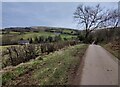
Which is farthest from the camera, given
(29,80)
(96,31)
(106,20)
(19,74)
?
(96,31)

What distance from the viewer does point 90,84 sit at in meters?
10.0

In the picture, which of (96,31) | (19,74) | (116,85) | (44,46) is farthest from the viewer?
(96,31)

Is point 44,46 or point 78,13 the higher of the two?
point 78,13

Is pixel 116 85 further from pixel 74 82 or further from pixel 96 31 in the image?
pixel 96 31

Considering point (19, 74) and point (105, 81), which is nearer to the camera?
point (105, 81)

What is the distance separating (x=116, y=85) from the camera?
9.89 m

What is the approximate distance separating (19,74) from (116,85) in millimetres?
5767

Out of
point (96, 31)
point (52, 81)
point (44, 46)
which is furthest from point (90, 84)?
point (96, 31)

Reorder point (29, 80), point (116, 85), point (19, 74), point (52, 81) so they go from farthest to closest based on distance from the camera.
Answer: point (19, 74) → point (29, 80) → point (52, 81) → point (116, 85)

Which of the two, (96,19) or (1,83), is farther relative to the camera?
(96,19)

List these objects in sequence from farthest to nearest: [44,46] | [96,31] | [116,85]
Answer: [96,31] → [44,46] → [116,85]

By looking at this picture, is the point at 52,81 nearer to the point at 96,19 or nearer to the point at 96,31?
the point at 96,19

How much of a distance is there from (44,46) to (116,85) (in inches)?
811

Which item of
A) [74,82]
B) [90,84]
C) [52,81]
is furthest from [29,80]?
[90,84]
